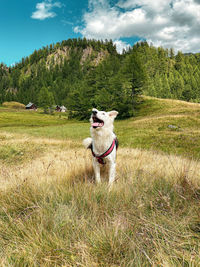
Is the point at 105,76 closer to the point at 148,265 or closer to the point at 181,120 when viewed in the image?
the point at 181,120

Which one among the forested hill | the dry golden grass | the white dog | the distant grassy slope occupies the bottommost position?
the distant grassy slope

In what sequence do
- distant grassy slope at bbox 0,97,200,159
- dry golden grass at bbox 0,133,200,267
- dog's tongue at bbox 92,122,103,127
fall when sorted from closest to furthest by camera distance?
1. dry golden grass at bbox 0,133,200,267
2. dog's tongue at bbox 92,122,103,127
3. distant grassy slope at bbox 0,97,200,159

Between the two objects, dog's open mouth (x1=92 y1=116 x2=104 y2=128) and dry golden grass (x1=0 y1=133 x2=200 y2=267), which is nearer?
dry golden grass (x1=0 y1=133 x2=200 y2=267)

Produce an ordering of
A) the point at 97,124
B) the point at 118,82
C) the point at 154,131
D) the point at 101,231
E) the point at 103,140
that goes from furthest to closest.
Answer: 1. the point at 118,82
2. the point at 154,131
3. the point at 103,140
4. the point at 97,124
5. the point at 101,231

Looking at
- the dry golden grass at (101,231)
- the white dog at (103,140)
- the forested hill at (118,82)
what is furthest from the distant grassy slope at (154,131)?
the forested hill at (118,82)

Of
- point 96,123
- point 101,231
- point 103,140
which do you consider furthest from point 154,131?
point 101,231

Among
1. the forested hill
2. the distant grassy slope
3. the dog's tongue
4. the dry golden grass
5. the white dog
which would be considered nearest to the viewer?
the dry golden grass

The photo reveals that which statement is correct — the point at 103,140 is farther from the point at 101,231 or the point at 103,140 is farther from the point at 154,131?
the point at 154,131

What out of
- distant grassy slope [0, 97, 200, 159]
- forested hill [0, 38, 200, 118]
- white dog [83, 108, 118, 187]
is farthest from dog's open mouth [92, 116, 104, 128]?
forested hill [0, 38, 200, 118]

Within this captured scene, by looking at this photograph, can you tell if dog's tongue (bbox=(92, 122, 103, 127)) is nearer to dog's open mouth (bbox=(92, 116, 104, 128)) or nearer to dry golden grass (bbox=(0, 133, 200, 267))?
dog's open mouth (bbox=(92, 116, 104, 128))

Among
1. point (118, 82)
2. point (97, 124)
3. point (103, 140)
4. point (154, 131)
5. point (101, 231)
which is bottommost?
point (154, 131)

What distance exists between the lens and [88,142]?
461cm

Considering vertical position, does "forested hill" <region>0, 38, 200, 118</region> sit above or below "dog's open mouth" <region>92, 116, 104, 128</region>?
above

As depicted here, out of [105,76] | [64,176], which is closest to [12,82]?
[105,76]
